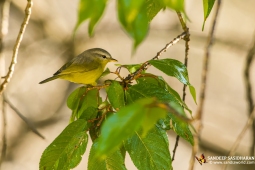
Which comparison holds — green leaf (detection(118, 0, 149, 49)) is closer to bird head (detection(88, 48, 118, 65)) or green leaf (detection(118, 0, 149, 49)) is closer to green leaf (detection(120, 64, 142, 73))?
green leaf (detection(120, 64, 142, 73))

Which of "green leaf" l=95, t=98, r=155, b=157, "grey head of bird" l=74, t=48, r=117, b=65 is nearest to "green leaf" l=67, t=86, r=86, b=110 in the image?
"grey head of bird" l=74, t=48, r=117, b=65

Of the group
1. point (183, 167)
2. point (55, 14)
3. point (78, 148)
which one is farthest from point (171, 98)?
point (55, 14)

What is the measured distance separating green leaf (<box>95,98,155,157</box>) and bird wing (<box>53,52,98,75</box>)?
2.85ft

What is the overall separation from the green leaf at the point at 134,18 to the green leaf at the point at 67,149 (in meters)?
0.43

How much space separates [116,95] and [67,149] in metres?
0.15

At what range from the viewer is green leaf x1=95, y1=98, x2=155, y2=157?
14.5 inches

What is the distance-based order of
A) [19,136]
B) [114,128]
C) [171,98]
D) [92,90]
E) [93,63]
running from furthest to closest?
[19,136]
[93,63]
[92,90]
[171,98]
[114,128]

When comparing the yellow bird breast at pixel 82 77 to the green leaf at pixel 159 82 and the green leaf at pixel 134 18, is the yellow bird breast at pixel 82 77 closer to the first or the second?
the green leaf at pixel 159 82

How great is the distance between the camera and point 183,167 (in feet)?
6.50

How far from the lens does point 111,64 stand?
204 cm

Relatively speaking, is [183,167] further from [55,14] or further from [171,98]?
[171,98]

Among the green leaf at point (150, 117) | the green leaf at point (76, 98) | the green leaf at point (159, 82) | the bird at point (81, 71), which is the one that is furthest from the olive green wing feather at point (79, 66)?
the green leaf at point (150, 117)

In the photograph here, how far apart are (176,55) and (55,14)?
687mm

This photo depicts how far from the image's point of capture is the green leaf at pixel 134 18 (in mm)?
353
